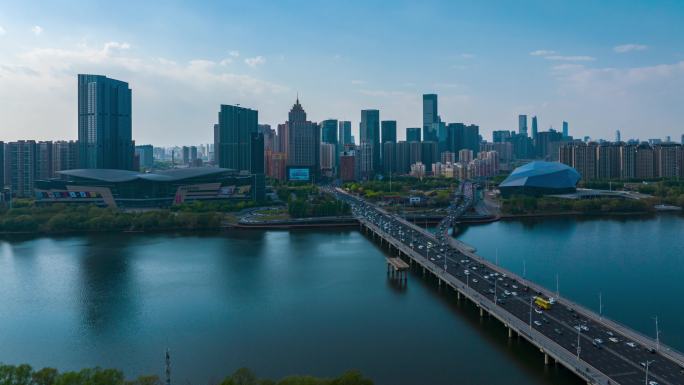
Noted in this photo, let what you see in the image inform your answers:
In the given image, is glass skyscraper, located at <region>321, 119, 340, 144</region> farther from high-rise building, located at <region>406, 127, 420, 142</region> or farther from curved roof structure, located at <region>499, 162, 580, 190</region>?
curved roof structure, located at <region>499, 162, 580, 190</region>

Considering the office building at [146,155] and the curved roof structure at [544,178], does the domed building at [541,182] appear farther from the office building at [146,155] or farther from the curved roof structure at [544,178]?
the office building at [146,155]

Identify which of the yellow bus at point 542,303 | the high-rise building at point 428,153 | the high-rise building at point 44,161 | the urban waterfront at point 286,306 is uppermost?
the high-rise building at point 428,153

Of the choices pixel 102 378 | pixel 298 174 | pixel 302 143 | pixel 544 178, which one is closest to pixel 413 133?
pixel 302 143

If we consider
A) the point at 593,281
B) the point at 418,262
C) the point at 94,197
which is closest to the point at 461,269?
the point at 418,262

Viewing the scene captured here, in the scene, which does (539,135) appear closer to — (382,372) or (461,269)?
(461,269)

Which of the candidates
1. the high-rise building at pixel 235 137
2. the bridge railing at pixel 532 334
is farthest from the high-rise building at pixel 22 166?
the bridge railing at pixel 532 334

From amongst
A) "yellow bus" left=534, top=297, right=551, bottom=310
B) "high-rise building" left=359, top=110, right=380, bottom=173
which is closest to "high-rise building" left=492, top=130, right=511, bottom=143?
"high-rise building" left=359, top=110, right=380, bottom=173
